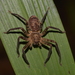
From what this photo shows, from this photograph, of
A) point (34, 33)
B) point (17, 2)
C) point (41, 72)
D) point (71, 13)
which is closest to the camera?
point (17, 2)

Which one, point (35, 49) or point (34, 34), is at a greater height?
point (34, 34)

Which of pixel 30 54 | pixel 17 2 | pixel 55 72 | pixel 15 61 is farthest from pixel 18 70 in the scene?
pixel 17 2

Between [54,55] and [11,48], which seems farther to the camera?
[54,55]

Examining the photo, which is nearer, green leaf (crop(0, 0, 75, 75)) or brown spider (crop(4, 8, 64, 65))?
green leaf (crop(0, 0, 75, 75))

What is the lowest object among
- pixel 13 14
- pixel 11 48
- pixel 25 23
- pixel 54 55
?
pixel 54 55

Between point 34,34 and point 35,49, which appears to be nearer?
point 35,49

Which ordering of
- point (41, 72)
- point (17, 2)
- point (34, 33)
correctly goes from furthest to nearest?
point (34, 33), point (41, 72), point (17, 2)

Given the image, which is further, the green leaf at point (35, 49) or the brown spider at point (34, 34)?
the brown spider at point (34, 34)

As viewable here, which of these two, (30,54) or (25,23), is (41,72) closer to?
(30,54)
